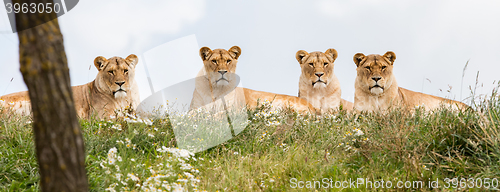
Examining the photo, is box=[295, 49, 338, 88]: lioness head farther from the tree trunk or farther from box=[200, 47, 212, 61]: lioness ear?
the tree trunk

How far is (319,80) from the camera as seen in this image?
9.81 meters

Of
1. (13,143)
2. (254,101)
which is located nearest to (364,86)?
(254,101)

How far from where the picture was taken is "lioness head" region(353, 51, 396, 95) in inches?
356

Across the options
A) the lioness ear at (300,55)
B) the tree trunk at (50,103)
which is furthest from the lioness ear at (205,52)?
the tree trunk at (50,103)

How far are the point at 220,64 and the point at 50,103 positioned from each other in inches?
240

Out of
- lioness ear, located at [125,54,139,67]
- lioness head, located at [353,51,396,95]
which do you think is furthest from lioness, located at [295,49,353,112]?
lioness ear, located at [125,54,139,67]

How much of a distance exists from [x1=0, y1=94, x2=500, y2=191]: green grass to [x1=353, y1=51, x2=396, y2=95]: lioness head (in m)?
2.64

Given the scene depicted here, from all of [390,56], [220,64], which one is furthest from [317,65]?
[220,64]

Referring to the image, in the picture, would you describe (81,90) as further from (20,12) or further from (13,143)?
(20,12)

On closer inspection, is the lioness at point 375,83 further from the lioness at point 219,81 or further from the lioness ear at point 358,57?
the lioness at point 219,81

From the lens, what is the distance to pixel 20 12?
2.89m

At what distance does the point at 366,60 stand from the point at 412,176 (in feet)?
15.8

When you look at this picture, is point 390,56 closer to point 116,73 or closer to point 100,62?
point 116,73

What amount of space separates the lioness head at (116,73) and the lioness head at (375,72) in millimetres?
4828
